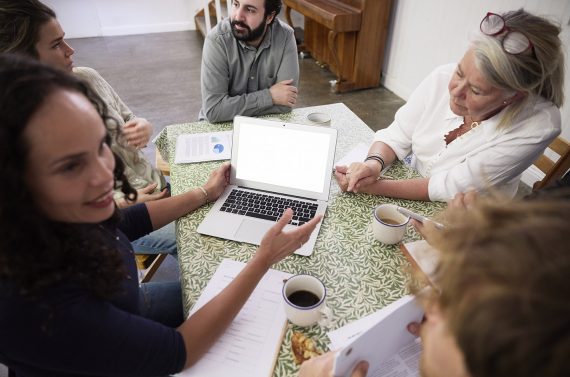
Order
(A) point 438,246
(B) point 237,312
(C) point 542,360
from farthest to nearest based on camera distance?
(B) point 237,312 < (A) point 438,246 < (C) point 542,360

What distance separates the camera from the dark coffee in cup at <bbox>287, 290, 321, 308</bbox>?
738 mm

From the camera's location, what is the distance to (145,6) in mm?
5531

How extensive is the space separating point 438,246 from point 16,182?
25.7 inches

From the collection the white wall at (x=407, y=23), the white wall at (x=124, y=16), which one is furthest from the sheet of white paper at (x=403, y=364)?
the white wall at (x=124, y=16)

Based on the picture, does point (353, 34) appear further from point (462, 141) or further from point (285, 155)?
point (285, 155)

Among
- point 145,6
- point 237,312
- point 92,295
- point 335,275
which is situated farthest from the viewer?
point 145,6

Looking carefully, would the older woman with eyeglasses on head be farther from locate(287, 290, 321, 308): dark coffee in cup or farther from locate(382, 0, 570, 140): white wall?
locate(382, 0, 570, 140): white wall

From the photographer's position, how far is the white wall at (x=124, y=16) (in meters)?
5.31

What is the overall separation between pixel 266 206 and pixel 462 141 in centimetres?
76

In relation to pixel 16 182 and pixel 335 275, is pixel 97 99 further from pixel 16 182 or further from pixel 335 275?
pixel 335 275

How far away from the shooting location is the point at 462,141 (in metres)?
1.22

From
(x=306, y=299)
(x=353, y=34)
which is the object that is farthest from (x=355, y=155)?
(x=353, y=34)

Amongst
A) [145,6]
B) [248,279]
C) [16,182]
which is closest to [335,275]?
[248,279]

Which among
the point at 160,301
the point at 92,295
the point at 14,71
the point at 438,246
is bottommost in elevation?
the point at 160,301
